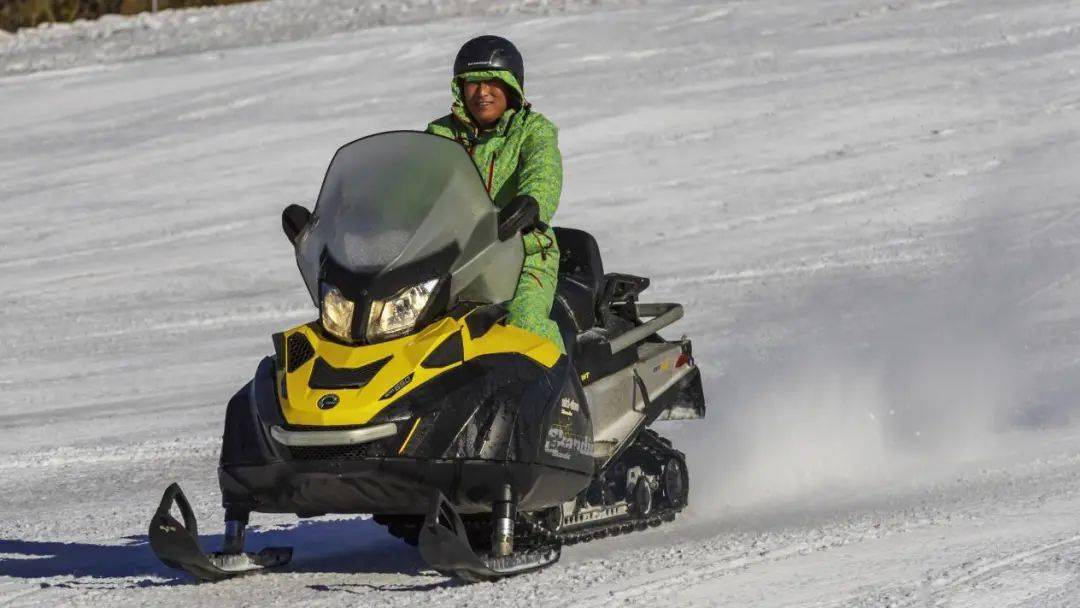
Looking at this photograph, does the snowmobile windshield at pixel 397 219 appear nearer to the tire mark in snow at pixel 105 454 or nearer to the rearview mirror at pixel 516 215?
the rearview mirror at pixel 516 215

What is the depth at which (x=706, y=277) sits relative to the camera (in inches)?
608

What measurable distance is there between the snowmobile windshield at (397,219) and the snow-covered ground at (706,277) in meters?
1.03

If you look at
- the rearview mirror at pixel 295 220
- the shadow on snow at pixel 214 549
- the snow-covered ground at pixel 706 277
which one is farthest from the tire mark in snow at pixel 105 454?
the rearview mirror at pixel 295 220

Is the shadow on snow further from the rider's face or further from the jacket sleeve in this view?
the rider's face

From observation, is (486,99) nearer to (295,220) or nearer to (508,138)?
(508,138)

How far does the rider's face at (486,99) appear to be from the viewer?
Answer: 21.4 ft

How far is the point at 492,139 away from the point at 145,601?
6.93ft

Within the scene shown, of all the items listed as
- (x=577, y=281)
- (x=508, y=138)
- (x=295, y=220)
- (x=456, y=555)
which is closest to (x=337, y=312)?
(x=295, y=220)

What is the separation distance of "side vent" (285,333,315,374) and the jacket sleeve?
104cm

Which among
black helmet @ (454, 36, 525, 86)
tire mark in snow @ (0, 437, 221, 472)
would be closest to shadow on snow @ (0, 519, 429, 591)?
black helmet @ (454, 36, 525, 86)

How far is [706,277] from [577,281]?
28.9ft

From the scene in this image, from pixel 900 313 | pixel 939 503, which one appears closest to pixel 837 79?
pixel 900 313

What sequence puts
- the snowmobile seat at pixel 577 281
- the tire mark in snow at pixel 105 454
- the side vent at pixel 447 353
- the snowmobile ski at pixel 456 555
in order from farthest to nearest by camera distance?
1. the tire mark in snow at pixel 105 454
2. the snowmobile seat at pixel 577 281
3. the side vent at pixel 447 353
4. the snowmobile ski at pixel 456 555

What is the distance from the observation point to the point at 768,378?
404 inches
